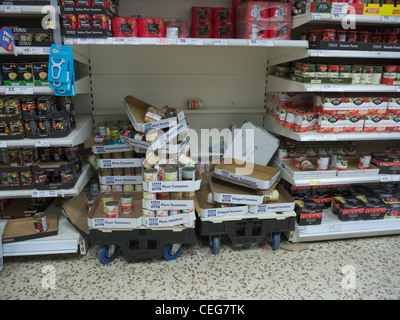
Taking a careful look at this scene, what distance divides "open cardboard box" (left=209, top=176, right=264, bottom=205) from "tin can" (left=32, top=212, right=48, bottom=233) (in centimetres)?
119

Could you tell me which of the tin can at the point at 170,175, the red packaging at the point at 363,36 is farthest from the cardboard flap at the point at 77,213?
the red packaging at the point at 363,36

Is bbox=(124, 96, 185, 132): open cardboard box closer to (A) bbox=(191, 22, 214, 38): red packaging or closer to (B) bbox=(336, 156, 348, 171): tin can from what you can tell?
(A) bbox=(191, 22, 214, 38): red packaging

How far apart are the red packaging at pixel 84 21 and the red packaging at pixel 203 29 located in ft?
2.63

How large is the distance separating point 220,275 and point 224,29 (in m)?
1.76

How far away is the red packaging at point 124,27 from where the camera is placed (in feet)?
6.76

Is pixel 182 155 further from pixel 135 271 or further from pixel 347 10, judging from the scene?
pixel 347 10

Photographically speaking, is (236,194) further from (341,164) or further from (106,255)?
(106,255)

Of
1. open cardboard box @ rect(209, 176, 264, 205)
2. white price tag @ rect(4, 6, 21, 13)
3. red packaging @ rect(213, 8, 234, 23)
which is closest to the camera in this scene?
white price tag @ rect(4, 6, 21, 13)

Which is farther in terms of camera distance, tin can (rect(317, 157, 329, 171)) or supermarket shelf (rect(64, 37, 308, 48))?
tin can (rect(317, 157, 329, 171))

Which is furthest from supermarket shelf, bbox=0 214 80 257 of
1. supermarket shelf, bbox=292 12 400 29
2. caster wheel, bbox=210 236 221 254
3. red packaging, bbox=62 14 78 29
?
supermarket shelf, bbox=292 12 400 29

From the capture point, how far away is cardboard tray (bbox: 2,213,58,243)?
2.19 metres

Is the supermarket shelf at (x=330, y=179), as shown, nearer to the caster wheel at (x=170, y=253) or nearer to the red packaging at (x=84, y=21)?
the caster wheel at (x=170, y=253)

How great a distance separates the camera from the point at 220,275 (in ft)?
7.02

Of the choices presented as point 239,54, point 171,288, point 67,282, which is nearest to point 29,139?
point 67,282
